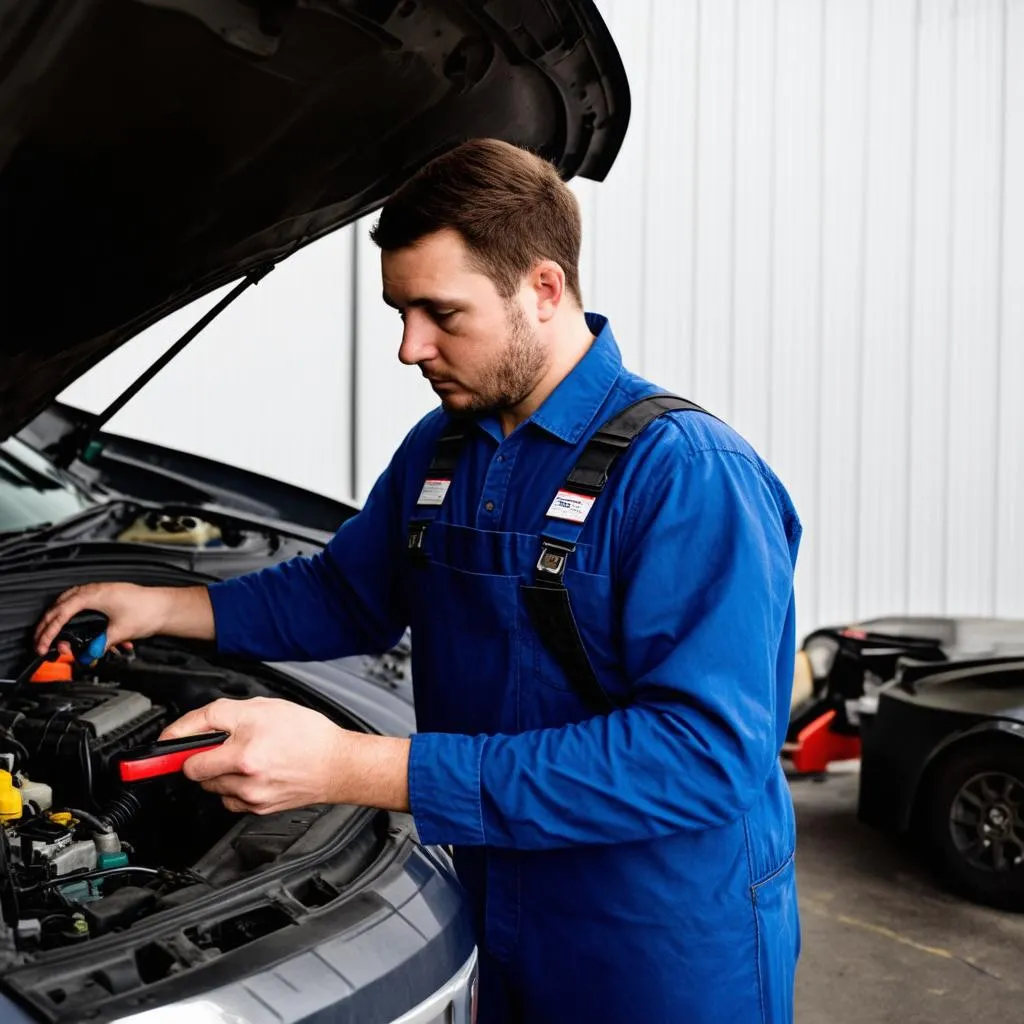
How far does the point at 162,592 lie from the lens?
178 centimetres

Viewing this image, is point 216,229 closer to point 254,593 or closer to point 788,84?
point 254,593

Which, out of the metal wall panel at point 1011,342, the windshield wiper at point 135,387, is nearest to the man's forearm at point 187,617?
the windshield wiper at point 135,387

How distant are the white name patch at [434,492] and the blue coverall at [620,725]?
0.04 feet

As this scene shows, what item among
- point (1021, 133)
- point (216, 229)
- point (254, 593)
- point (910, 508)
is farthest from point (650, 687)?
point (1021, 133)

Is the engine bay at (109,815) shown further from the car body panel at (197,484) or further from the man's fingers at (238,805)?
the car body panel at (197,484)

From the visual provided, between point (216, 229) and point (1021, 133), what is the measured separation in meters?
5.36

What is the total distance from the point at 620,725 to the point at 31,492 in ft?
5.95

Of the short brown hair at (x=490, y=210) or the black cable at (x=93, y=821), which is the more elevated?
the short brown hair at (x=490, y=210)

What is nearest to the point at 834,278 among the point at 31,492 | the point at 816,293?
the point at 816,293

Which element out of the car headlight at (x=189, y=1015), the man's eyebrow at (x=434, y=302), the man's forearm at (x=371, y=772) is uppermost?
the man's eyebrow at (x=434, y=302)

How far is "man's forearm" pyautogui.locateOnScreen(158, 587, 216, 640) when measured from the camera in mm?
1771

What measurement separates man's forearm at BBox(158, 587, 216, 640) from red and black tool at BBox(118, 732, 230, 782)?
563 mm

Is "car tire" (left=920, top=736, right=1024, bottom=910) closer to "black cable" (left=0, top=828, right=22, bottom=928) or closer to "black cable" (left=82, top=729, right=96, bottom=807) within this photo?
"black cable" (left=82, top=729, right=96, bottom=807)

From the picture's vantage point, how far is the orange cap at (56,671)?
189cm
